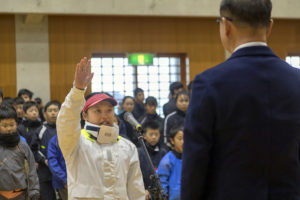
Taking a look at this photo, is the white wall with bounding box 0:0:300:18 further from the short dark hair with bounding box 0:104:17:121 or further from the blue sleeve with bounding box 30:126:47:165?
the short dark hair with bounding box 0:104:17:121

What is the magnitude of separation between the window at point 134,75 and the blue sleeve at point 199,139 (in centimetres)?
934

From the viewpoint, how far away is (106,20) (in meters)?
10.8

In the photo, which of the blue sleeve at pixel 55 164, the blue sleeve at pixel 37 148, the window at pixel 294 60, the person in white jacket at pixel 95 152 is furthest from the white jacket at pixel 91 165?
the window at pixel 294 60

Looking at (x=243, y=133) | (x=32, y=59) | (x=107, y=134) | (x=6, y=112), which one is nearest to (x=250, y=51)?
(x=243, y=133)

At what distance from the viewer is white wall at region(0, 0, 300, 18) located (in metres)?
9.40

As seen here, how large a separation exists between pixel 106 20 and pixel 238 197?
31.1 feet

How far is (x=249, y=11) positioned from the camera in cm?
174

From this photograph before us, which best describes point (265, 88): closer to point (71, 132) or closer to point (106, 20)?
point (71, 132)

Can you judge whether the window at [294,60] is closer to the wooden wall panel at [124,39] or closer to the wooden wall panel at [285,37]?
the wooden wall panel at [285,37]

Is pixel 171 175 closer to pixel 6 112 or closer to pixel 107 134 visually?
pixel 107 134

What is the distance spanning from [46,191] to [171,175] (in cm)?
238

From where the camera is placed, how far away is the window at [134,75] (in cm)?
1109

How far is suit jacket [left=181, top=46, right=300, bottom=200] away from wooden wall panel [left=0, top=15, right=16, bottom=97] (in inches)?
354

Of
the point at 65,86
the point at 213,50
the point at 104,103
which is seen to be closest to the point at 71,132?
the point at 104,103
